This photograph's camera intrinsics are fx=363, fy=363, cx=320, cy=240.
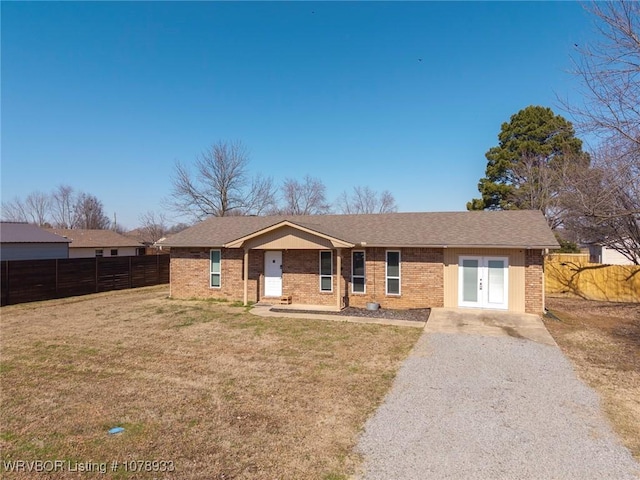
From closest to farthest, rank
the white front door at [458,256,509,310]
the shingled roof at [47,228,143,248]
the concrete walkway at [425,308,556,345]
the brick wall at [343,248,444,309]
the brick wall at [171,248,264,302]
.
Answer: the concrete walkway at [425,308,556,345]
the white front door at [458,256,509,310]
the brick wall at [343,248,444,309]
the brick wall at [171,248,264,302]
the shingled roof at [47,228,143,248]

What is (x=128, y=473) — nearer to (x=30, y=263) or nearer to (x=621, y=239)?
(x=30, y=263)

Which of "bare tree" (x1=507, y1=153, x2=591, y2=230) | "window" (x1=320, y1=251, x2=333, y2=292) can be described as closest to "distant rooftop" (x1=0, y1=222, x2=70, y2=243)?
"window" (x1=320, y1=251, x2=333, y2=292)

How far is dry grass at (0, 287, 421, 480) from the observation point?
4.38 m

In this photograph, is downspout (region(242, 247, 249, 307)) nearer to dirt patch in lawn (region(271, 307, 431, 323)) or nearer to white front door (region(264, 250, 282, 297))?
white front door (region(264, 250, 282, 297))

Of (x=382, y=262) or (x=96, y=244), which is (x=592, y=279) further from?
(x=96, y=244)

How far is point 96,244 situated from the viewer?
31.7 meters

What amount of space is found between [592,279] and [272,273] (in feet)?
47.2

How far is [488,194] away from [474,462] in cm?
2943

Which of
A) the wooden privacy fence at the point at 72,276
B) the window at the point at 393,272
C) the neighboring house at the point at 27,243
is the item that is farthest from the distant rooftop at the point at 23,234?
the window at the point at 393,272

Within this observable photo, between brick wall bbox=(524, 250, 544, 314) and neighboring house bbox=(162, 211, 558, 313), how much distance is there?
1.2 inches

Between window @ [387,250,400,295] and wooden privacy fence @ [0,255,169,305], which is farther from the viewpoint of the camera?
wooden privacy fence @ [0,255,169,305]

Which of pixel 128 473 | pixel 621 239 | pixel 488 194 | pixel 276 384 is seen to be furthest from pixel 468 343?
pixel 488 194

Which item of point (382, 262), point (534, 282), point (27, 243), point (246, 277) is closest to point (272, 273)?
point (246, 277)

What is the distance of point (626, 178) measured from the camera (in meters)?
11.8
